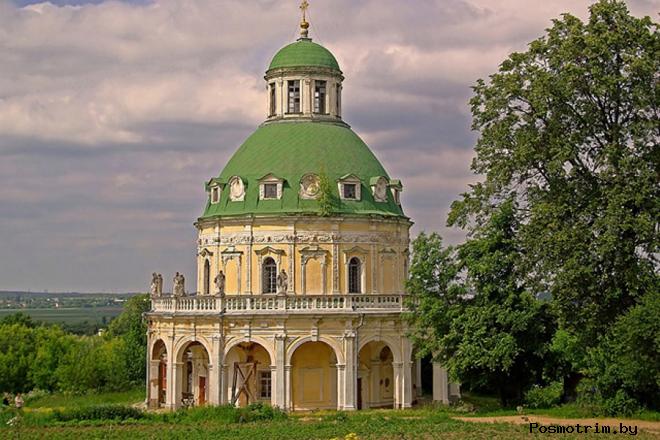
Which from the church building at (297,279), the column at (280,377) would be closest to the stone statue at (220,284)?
the church building at (297,279)

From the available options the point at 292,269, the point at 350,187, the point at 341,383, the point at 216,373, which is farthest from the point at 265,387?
the point at 350,187

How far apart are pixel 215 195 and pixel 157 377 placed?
33.9 feet

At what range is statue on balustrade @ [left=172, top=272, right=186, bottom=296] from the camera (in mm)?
50062

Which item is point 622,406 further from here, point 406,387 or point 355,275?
point 355,275

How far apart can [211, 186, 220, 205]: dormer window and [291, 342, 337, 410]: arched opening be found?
9.68 m

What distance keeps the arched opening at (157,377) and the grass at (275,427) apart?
37.4 ft

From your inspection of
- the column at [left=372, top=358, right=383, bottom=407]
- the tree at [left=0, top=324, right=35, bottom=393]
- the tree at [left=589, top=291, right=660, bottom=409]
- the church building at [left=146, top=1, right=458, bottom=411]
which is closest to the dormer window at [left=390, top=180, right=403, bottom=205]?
the church building at [left=146, top=1, right=458, bottom=411]

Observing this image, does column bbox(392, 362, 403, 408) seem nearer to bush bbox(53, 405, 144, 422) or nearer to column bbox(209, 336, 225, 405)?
column bbox(209, 336, 225, 405)

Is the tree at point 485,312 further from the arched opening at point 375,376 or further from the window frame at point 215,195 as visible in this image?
the window frame at point 215,195

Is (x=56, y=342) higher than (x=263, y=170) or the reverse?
the reverse

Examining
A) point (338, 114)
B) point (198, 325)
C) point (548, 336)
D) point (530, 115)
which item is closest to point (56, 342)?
point (198, 325)

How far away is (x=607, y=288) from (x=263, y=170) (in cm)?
2114

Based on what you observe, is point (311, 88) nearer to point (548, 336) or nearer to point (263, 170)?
point (263, 170)

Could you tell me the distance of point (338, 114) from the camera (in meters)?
54.9
